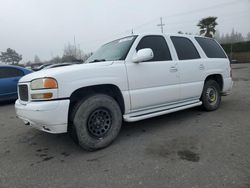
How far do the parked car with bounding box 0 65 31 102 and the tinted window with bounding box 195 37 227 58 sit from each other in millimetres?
6506

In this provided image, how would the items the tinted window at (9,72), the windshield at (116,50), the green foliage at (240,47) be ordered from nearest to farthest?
the windshield at (116,50)
the tinted window at (9,72)
the green foliage at (240,47)

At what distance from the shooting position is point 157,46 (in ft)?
14.2

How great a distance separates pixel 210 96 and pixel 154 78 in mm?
2129

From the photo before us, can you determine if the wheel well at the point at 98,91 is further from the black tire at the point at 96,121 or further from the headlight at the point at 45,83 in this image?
the headlight at the point at 45,83

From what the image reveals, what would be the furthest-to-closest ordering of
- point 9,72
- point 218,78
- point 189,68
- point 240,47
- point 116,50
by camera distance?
point 240,47 < point 9,72 < point 218,78 < point 189,68 < point 116,50

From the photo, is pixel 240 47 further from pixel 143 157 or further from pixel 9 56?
pixel 9 56

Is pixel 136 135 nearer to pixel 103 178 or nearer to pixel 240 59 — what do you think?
pixel 103 178

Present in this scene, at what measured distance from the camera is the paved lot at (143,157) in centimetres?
258

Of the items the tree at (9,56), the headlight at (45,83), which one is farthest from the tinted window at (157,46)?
the tree at (9,56)

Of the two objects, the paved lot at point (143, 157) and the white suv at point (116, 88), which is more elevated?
the white suv at point (116, 88)

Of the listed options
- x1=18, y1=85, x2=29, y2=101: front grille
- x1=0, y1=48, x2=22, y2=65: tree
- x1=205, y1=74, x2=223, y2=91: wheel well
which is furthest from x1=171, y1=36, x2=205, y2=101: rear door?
x1=0, y1=48, x2=22, y2=65: tree

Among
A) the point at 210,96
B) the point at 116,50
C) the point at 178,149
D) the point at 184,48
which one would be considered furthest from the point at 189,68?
the point at 178,149

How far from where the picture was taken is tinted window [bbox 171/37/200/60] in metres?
4.61

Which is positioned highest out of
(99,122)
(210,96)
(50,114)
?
(50,114)
